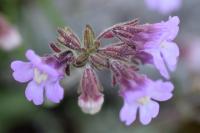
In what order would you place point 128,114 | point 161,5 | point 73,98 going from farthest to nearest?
point 73,98
point 161,5
point 128,114

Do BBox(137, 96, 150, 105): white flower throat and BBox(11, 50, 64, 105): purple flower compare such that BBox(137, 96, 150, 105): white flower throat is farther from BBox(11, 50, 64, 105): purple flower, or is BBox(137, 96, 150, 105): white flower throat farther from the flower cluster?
BBox(11, 50, 64, 105): purple flower

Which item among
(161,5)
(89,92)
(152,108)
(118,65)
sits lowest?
(152,108)

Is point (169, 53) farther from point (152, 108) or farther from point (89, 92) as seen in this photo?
point (89, 92)

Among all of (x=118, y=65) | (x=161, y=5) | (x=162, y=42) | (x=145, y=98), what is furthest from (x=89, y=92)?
(x=161, y=5)

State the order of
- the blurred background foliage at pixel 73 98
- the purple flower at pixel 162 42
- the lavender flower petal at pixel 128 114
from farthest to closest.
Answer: the blurred background foliage at pixel 73 98 < the purple flower at pixel 162 42 < the lavender flower petal at pixel 128 114

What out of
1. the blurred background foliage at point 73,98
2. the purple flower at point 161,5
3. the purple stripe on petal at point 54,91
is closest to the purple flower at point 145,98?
the purple stripe on petal at point 54,91

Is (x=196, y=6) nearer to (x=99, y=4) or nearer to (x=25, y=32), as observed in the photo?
(x=99, y=4)

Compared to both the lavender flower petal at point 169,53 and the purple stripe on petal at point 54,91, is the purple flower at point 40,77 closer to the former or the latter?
the purple stripe on petal at point 54,91
